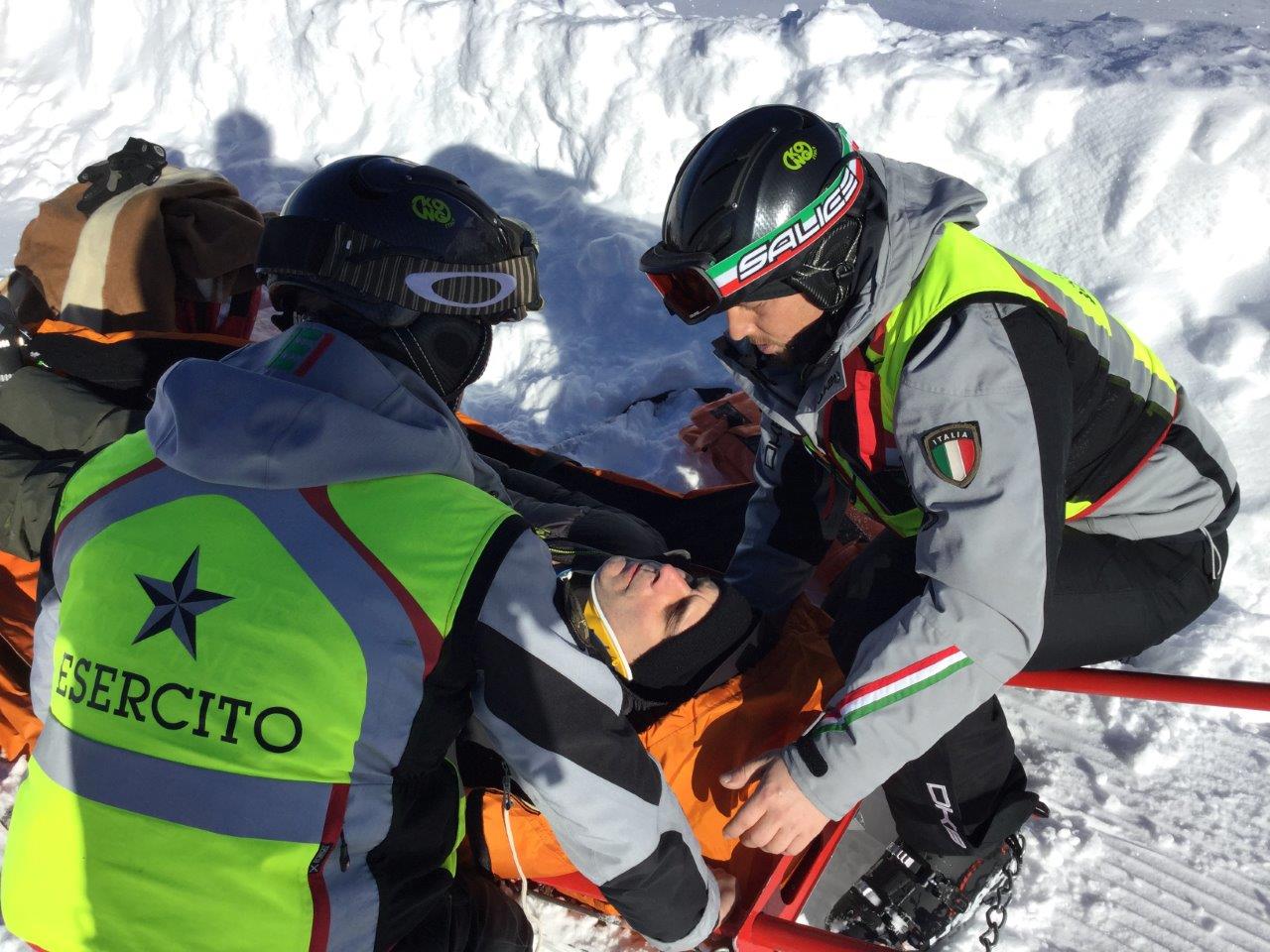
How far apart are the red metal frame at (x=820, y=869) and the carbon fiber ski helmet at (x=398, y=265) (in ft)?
4.00

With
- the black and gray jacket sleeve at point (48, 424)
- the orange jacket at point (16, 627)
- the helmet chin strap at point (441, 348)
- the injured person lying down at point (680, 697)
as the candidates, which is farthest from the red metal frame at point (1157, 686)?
the orange jacket at point (16, 627)

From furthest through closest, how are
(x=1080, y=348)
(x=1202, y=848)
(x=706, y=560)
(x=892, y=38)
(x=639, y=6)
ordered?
1. (x=639, y=6)
2. (x=892, y=38)
3. (x=706, y=560)
4. (x=1202, y=848)
5. (x=1080, y=348)

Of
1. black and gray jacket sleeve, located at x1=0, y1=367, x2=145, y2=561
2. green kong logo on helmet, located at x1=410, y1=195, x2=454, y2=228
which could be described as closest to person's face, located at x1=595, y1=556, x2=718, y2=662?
green kong logo on helmet, located at x1=410, y1=195, x2=454, y2=228

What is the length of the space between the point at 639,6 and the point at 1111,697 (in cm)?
518

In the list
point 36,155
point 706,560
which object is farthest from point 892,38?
point 36,155

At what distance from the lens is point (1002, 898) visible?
232 centimetres

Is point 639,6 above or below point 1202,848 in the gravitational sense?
above

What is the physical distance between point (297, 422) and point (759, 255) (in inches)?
38.0

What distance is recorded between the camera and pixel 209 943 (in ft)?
4.95

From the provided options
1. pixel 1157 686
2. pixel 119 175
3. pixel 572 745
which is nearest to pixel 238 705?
pixel 572 745

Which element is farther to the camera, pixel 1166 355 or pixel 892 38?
pixel 892 38

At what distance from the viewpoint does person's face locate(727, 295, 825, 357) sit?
2.16 metres

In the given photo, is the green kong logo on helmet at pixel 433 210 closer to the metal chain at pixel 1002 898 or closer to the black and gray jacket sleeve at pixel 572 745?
the black and gray jacket sleeve at pixel 572 745

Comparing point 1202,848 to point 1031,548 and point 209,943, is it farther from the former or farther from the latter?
point 209,943
